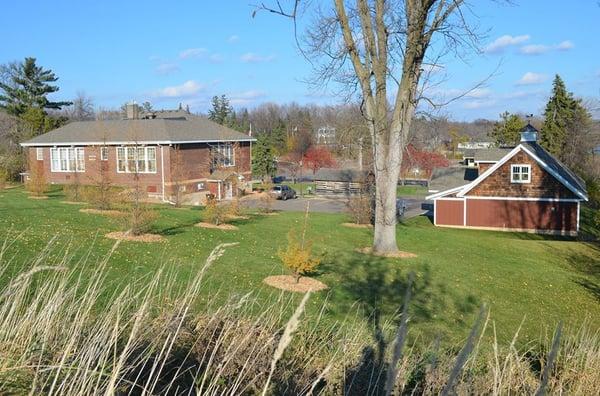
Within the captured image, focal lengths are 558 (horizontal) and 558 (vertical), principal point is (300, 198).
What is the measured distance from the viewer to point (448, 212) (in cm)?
3481

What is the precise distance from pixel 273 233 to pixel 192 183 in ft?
77.5

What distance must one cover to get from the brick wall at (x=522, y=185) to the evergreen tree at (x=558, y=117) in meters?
25.7

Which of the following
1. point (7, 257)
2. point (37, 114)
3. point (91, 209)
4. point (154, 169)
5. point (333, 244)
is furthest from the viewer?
point (37, 114)

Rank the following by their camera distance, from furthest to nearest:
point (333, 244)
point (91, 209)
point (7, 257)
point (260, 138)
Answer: point (260, 138) → point (91, 209) → point (333, 244) → point (7, 257)

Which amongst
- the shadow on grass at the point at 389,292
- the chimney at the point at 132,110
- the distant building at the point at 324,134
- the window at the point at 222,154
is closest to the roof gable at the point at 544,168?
the window at the point at 222,154

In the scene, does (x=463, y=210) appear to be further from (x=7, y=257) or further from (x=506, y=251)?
(x=7, y=257)

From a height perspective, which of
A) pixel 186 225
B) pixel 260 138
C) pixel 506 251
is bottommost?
pixel 506 251

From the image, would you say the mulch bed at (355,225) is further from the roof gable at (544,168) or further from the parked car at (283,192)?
the parked car at (283,192)

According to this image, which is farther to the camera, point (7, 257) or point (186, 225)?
point (186, 225)

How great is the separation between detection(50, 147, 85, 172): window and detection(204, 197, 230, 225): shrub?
2703cm

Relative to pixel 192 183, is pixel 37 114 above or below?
above

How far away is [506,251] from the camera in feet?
74.7

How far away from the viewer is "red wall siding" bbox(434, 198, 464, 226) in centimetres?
3459

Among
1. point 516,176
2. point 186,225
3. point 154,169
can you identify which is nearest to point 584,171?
point 516,176
